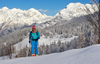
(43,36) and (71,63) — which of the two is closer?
(71,63)

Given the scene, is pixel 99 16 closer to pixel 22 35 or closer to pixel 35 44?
pixel 35 44

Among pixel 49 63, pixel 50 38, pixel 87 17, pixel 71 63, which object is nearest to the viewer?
pixel 71 63

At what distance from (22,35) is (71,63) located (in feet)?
457

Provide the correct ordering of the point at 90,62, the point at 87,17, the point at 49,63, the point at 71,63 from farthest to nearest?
1. the point at 87,17
2. the point at 49,63
3. the point at 71,63
4. the point at 90,62

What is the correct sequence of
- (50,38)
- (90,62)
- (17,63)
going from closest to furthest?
(90,62) → (17,63) → (50,38)

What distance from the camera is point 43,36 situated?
140 m

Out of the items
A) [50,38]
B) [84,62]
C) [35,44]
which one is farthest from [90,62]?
[50,38]

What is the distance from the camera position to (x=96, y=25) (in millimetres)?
9156

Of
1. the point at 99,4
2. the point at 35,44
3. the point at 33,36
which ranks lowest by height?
the point at 35,44

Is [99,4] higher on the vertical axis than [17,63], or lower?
higher

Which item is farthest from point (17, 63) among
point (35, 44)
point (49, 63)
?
point (35, 44)

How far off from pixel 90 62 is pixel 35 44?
6.12 meters

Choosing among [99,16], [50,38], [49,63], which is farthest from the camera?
[50,38]

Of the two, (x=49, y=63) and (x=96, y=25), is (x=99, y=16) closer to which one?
(x=96, y=25)
